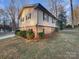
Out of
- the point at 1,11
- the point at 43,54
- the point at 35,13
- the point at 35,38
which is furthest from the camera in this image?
the point at 1,11

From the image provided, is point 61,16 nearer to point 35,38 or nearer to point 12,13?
point 12,13

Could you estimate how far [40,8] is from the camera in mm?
21750

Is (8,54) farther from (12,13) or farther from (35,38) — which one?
(12,13)

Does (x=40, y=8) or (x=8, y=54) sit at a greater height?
(x=40, y=8)

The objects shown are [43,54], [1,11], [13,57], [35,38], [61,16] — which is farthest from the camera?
[1,11]

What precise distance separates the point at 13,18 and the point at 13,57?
37.6 meters

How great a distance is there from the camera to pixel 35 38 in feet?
61.7

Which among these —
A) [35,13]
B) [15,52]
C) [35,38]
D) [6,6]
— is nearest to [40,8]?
[35,13]

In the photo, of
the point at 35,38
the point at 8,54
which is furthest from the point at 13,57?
the point at 35,38

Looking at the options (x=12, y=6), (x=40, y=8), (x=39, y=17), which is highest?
(x=12, y=6)

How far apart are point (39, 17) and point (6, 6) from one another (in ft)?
95.2

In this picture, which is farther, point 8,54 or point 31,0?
point 31,0

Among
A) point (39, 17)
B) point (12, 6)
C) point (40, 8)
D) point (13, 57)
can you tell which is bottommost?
point (13, 57)

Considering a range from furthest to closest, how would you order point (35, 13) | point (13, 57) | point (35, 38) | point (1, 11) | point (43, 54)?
point (1, 11) < point (35, 13) < point (35, 38) < point (43, 54) < point (13, 57)
